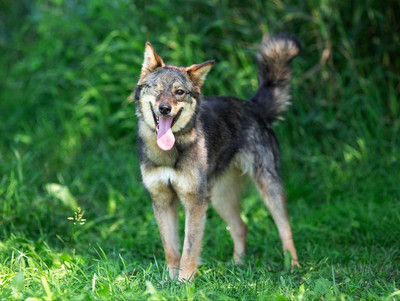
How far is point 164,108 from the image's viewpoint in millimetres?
4316

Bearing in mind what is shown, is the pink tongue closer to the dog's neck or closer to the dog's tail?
the dog's neck

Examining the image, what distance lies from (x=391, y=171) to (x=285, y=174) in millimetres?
1113

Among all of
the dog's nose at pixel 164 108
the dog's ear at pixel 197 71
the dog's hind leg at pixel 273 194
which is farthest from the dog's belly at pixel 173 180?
the dog's hind leg at pixel 273 194

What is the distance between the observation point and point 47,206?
18.4 ft

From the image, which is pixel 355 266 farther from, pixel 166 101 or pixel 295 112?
pixel 295 112

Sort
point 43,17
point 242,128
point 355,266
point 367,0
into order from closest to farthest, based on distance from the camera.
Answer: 1. point 355,266
2. point 242,128
3. point 367,0
4. point 43,17

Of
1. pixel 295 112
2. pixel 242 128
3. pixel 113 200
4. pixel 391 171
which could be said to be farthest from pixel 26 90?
pixel 391 171

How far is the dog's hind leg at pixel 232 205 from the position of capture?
5414 mm

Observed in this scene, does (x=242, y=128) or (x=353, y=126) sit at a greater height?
(x=242, y=128)

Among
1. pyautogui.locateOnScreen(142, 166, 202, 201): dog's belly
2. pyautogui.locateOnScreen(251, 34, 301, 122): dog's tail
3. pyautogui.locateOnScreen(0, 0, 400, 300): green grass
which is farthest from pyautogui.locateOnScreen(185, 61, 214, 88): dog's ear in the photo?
pyautogui.locateOnScreen(0, 0, 400, 300): green grass

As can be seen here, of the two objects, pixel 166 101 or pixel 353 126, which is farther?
pixel 353 126

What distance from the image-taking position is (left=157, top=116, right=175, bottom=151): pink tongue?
14.4 ft

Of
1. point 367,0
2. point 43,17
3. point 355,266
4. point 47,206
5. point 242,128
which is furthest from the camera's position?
point 43,17

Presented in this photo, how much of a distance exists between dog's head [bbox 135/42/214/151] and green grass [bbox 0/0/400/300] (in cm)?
102
